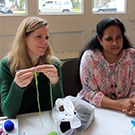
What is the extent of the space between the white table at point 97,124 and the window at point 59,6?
1.19 m

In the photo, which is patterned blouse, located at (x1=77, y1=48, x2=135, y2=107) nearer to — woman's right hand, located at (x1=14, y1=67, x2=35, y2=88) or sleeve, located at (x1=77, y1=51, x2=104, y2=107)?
sleeve, located at (x1=77, y1=51, x2=104, y2=107)

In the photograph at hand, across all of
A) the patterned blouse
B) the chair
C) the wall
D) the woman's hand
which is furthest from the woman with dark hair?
the wall

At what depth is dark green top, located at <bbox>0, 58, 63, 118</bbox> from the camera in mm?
1131

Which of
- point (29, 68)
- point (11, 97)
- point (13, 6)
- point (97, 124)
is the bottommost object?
point (97, 124)

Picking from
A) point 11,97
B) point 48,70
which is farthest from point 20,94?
point 48,70

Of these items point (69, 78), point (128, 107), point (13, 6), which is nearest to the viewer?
point (128, 107)

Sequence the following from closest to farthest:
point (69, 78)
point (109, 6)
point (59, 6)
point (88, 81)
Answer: point (88, 81)
point (69, 78)
point (59, 6)
point (109, 6)

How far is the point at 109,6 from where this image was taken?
2.26 meters

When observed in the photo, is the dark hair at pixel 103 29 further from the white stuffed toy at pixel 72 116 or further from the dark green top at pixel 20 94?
the white stuffed toy at pixel 72 116

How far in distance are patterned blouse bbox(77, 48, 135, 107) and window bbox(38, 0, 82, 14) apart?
827mm

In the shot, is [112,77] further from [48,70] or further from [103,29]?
[48,70]

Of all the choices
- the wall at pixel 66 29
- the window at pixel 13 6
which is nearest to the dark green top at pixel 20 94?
the wall at pixel 66 29

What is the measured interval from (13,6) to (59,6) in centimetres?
44

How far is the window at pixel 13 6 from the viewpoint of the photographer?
6.40ft
